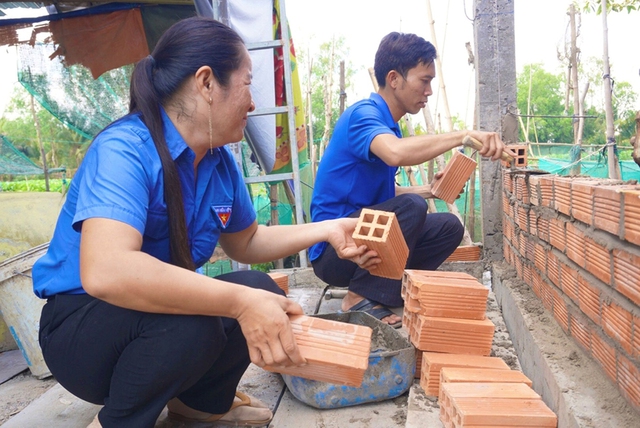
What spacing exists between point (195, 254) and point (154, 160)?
0.40 meters

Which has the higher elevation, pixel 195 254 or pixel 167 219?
pixel 167 219

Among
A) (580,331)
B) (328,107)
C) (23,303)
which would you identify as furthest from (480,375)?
(328,107)

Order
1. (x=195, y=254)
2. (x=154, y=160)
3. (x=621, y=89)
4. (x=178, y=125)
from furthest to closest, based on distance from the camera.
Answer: (x=621, y=89)
(x=195, y=254)
(x=178, y=125)
(x=154, y=160)

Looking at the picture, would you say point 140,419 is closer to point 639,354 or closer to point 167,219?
point 167,219

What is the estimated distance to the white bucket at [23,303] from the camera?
286 centimetres

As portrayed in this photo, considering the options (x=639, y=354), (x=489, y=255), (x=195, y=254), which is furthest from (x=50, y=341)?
(x=489, y=255)

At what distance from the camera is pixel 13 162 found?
7.71 meters

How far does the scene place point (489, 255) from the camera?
392 centimetres

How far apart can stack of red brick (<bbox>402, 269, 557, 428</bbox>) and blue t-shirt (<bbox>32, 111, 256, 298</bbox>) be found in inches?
33.9

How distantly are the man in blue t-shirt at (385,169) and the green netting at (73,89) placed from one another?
3.20 meters

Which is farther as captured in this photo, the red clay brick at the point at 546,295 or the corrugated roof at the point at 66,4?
the corrugated roof at the point at 66,4

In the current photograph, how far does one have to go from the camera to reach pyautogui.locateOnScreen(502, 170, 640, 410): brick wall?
1.52m

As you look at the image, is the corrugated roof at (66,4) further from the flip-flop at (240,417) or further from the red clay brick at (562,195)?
the flip-flop at (240,417)

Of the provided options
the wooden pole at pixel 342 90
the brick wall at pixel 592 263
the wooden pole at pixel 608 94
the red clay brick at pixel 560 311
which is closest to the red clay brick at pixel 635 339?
the brick wall at pixel 592 263
